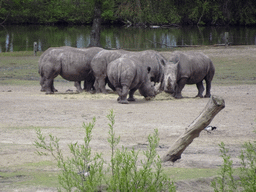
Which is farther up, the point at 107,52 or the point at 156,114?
the point at 107,52

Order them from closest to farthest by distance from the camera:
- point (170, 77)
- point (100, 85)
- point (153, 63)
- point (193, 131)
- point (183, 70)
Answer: point (193, 131)
point (170, 77)
point (183, 70)
point (153, 63)
point (100, 85)

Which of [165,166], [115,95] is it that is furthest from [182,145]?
[115,95]

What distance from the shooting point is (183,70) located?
43.7ft

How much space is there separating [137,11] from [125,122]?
70.7 ft

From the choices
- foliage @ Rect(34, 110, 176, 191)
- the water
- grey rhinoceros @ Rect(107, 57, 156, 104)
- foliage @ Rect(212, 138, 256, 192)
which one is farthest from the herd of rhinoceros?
the water

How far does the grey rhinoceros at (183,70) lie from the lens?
1293cm

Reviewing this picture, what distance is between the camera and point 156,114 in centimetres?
1105

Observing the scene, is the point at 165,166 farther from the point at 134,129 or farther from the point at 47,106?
the point at 47,106

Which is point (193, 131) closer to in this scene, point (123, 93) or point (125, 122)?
point (125, 122)

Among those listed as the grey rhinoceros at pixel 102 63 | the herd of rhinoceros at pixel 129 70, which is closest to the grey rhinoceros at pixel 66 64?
the herd of rhinoceros at pixel 129 70

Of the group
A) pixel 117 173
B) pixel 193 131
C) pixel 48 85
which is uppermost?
pixel 117 173

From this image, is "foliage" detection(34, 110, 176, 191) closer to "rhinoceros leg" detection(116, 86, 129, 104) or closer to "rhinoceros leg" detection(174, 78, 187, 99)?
"rhinoceros leg" detection(116, 86, 129, 104)

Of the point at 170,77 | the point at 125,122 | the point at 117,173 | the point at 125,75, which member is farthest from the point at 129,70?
the point at 117,173

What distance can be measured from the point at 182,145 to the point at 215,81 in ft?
43.1
